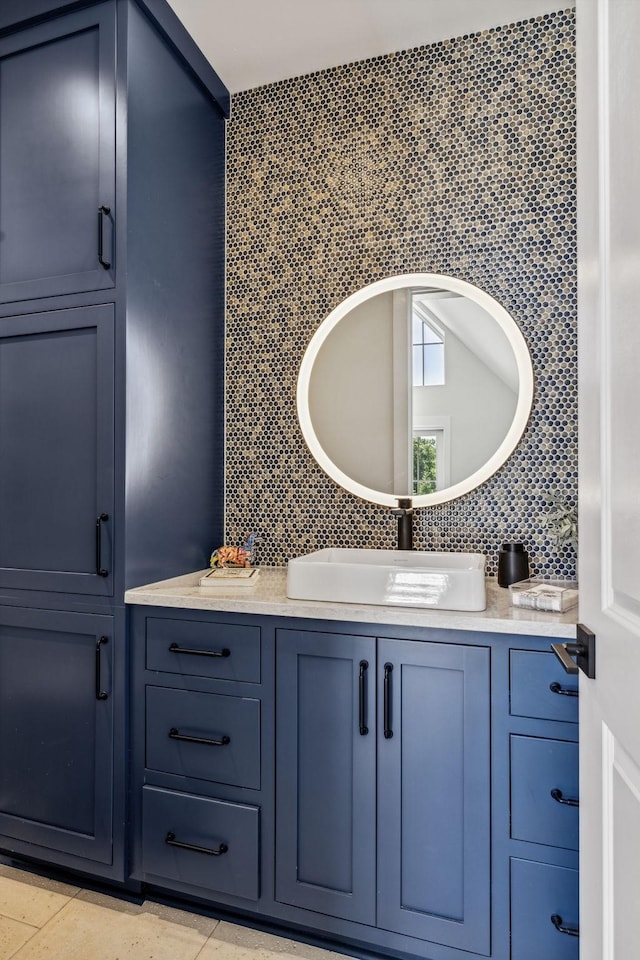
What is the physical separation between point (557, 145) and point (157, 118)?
1294 millimetres

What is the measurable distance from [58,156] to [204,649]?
1593 mm

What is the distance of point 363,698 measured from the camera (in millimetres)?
1581

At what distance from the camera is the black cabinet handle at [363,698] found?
5.18ft

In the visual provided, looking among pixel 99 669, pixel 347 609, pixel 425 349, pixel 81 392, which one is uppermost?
pixel 425 349

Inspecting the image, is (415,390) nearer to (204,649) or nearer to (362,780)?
(204,649)

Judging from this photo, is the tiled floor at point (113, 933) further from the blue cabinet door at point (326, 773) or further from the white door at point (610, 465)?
the white door at point (610, 465)

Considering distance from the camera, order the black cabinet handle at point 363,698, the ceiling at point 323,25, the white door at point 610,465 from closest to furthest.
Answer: the white door at point 610,465 < the black cabinet handle at point 363,698 < the ceiling at point 323,25

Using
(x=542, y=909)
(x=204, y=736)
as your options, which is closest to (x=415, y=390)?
(x=204, y=736)

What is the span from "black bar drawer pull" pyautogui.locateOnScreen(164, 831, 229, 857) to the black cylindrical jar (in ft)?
3.63

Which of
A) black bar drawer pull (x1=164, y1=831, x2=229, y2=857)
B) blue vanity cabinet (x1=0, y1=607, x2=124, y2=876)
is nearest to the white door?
black bar drawer pull (x1=164, y1=831, x2=229, y2=857)

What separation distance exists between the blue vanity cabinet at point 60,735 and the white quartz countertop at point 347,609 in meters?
0.23

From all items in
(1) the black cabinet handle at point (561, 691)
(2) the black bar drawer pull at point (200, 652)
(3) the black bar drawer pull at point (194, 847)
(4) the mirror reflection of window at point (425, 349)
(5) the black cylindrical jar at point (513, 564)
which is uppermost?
(4) the mirror reflection of window at point (425, 349)

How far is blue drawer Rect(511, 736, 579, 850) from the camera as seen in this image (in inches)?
54.9

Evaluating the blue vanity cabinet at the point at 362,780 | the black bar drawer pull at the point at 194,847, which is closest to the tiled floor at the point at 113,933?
the blue vanity cabinet at the point at 362,780
